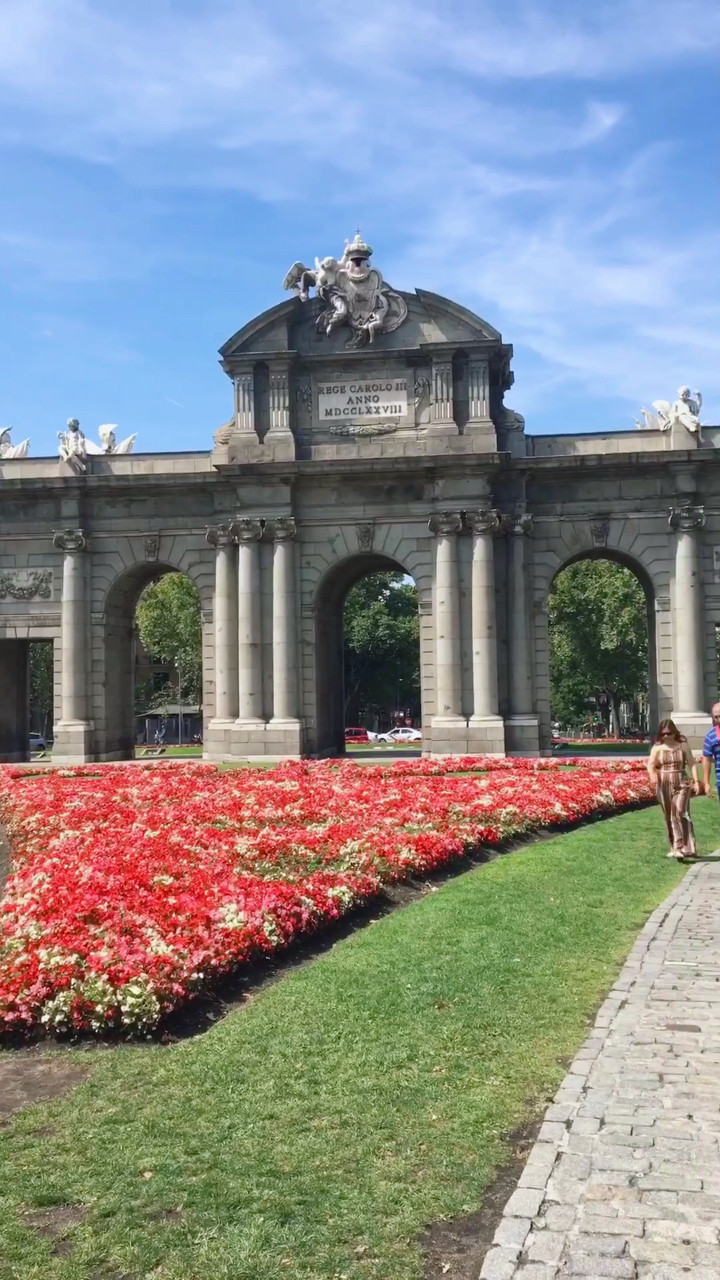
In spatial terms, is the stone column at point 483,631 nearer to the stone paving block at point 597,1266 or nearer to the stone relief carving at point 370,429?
the stone relief carving at point 370,429

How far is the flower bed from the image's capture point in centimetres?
977

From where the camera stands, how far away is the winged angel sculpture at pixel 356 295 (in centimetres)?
3684

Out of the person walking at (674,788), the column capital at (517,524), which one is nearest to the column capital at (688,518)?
the column capital at (517,524)

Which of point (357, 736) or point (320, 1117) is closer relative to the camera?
point (320, 1117)

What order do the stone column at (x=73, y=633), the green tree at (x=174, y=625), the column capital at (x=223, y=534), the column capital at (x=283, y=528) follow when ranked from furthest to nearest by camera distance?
the green tree at (x=174, y=625), the stone column at (x=73, y=633), the column capital at (x=223, y=534), the column capital at (x=283, y=528)

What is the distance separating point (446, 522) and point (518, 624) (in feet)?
13.9

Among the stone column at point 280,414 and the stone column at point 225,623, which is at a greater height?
the stone column at point 280,414

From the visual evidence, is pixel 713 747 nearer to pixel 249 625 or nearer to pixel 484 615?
pixel 484 615

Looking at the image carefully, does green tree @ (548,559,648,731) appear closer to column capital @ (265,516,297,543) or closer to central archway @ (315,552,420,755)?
central archway @ (315,552,420,755)

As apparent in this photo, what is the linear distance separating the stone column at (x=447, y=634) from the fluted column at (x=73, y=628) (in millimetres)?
12551

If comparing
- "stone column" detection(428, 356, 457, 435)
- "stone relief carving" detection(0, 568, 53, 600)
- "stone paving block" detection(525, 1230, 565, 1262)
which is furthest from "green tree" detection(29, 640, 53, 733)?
"stone paving block" detection(525, 1230, 565, 1262)

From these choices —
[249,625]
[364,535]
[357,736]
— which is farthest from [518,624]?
[357,736]

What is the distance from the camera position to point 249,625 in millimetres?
36625

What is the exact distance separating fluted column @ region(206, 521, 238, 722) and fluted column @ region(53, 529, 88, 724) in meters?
4.92
